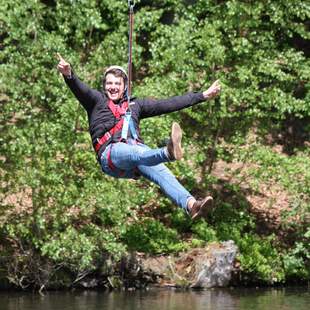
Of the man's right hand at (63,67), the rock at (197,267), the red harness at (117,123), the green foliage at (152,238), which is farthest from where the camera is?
the green foliage at (152,238)

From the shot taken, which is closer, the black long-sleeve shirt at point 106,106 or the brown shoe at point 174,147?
the brown shoe at point 174,147

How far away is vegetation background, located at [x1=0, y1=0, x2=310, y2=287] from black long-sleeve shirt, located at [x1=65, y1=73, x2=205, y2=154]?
642 cm

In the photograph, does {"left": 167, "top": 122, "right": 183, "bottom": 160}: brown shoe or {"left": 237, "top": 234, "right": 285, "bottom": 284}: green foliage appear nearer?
{"left": 167, "top": 122, "right": 183, "bottom": 160}: brown shoe

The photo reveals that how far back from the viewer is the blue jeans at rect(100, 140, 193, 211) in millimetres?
8328

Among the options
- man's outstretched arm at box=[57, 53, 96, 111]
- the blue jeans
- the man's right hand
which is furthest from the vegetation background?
the blue jeans

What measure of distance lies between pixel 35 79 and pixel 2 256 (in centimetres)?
318

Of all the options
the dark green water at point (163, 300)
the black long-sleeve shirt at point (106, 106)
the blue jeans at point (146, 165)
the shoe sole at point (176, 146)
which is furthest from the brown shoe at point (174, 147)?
the dark green water at point (163, 300)

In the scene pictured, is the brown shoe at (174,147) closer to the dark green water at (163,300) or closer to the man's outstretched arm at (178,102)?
the man's outstretched arm at (178,102)

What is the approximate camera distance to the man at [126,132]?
A: 838cm

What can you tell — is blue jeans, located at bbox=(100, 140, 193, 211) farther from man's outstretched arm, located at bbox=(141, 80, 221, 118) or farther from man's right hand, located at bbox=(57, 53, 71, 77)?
man's right hand, located at bbox=(57, 53, 71, 77)

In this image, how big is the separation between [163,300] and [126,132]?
286 inches

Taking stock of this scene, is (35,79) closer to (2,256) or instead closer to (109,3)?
(109,3)

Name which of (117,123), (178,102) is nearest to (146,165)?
(117,123)

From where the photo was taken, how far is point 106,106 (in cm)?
902
